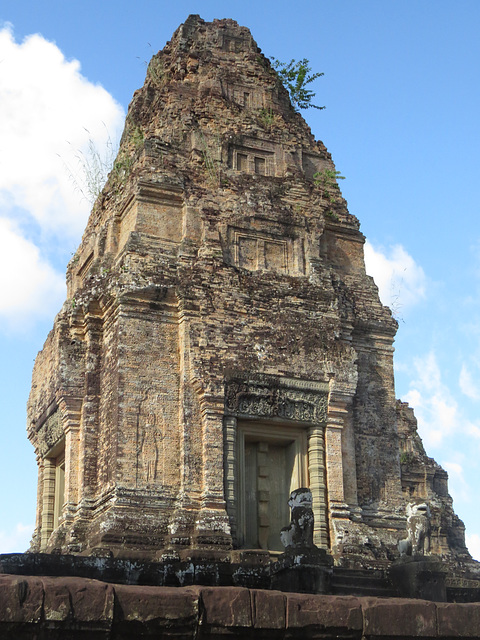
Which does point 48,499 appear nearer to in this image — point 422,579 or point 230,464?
point 230,464

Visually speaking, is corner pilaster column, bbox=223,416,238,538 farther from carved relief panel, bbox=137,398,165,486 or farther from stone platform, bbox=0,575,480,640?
stone platform, bbox=0,575,480,640

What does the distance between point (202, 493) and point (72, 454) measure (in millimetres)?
3483

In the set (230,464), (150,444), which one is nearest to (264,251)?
(230,464)

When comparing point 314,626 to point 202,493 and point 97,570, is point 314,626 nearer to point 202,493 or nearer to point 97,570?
point 97,570

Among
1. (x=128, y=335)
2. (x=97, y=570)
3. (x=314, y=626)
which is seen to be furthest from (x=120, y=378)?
(x=314, y=626)

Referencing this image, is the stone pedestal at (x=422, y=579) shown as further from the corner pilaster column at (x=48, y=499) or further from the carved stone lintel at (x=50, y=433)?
the corner pilaster column at (x=48, y=499)

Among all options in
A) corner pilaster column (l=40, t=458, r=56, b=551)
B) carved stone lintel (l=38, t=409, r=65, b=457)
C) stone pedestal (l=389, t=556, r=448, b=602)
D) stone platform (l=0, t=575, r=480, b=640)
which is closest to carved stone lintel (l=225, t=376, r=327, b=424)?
stone pedestal (l=389, t=556, r=448, b=602)

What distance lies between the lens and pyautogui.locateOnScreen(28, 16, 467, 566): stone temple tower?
698 inches

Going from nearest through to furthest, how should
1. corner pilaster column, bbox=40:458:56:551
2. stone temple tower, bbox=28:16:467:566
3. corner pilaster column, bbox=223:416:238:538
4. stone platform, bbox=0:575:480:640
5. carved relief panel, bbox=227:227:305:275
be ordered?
stone platform, bbox=0:575:480:640 → corner pilaster column, bbox=223:416:238:538 → stone temple tower, bbox=28:16:467:566 → carved relief panel, bbox=227:227:305:275 → corner pilaster column, bbox=40:458:56:551

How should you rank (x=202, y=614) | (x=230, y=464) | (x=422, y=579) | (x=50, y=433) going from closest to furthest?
(x=202, y=614), (x=422, y=579), (x=230, y=464), (x=50, y=433)

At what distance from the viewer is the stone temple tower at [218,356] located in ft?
58.1

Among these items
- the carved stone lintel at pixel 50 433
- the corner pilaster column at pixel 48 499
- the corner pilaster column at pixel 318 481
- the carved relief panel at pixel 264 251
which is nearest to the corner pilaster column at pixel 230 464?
the corner pilaster column at pixel 318 481

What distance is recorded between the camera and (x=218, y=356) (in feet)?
60.1

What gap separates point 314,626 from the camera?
35.8 feet
